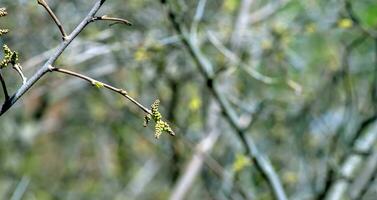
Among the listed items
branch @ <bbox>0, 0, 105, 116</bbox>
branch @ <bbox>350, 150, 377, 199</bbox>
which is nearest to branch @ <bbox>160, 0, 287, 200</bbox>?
branch @ <bbox>350, 150, 377, 199</bbox>

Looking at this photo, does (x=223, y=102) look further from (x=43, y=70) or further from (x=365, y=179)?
(x=43, y=70)

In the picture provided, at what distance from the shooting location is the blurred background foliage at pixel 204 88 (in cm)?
422

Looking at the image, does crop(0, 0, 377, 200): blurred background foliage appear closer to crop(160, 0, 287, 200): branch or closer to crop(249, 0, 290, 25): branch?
crop(249, 0, 290, 25): branch

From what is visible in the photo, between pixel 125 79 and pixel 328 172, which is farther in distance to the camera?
pixel 125 79

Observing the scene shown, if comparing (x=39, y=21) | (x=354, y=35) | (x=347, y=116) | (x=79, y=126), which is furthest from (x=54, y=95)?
(x=347, y=116)

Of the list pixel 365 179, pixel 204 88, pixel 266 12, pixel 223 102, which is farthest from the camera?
pixel 266 12

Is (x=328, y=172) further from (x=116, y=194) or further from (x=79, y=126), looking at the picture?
(x=79, y=126)

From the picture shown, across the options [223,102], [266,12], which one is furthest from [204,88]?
[223,102]

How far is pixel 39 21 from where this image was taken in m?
5.36

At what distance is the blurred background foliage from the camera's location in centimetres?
422

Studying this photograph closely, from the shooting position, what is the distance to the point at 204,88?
521 cm

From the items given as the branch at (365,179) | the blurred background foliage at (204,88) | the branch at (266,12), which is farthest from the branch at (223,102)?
the branch at (266,12)

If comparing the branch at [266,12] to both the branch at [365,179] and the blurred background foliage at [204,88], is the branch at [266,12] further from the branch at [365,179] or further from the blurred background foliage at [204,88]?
the branch at [365,179]

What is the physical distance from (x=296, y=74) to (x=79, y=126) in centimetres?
339
